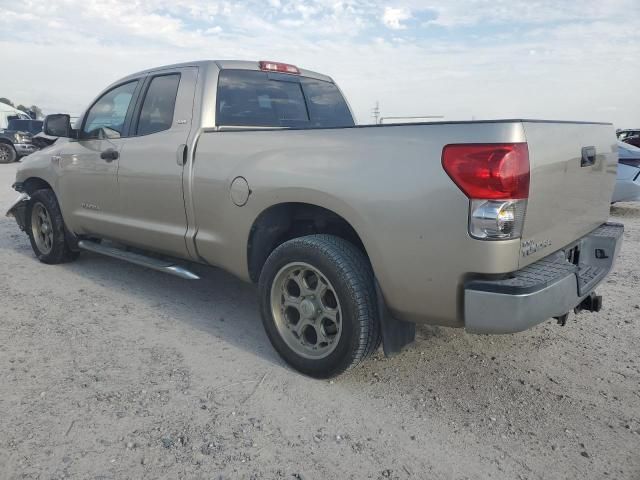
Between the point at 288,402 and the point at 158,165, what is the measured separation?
201cm

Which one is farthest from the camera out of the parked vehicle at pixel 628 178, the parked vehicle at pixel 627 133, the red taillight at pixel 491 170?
the parked vehicle at pixel 627 133

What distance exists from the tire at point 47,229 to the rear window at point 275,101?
94.9 inches

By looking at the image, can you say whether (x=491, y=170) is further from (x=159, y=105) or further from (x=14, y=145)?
(x=14, y=145)

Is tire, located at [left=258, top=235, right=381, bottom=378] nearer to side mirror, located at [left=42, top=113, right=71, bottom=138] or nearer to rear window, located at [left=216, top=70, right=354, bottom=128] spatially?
rear window, located at [left=216, top=70, right=354, bottom=128]

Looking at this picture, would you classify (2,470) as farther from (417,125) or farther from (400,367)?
(417,125)

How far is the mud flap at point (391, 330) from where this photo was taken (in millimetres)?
2686

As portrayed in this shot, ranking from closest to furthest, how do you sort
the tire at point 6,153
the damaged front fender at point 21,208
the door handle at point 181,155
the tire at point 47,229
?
the door handle at point 181,155, the tire at point 47,229, the damaged front fender at point 21,208, the tire at point 6,153

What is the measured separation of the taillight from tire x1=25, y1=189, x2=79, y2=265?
4.25 metres

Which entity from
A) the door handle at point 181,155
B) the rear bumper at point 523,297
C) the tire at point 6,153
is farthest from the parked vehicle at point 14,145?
the rear bumper at point 523,297

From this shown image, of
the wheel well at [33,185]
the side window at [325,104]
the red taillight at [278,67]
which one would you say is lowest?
the wheel well at [33,185]

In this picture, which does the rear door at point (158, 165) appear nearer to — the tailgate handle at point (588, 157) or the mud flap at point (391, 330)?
the mud flap at point (391, 330)

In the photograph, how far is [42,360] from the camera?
3.21 metres

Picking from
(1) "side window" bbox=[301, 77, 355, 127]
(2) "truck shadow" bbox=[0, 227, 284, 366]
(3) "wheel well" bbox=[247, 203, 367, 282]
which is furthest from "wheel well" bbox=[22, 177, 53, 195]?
(3) "wheel well" bbox=[247, 203, 367, 282]

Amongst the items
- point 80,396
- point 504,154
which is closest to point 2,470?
point 80,396
